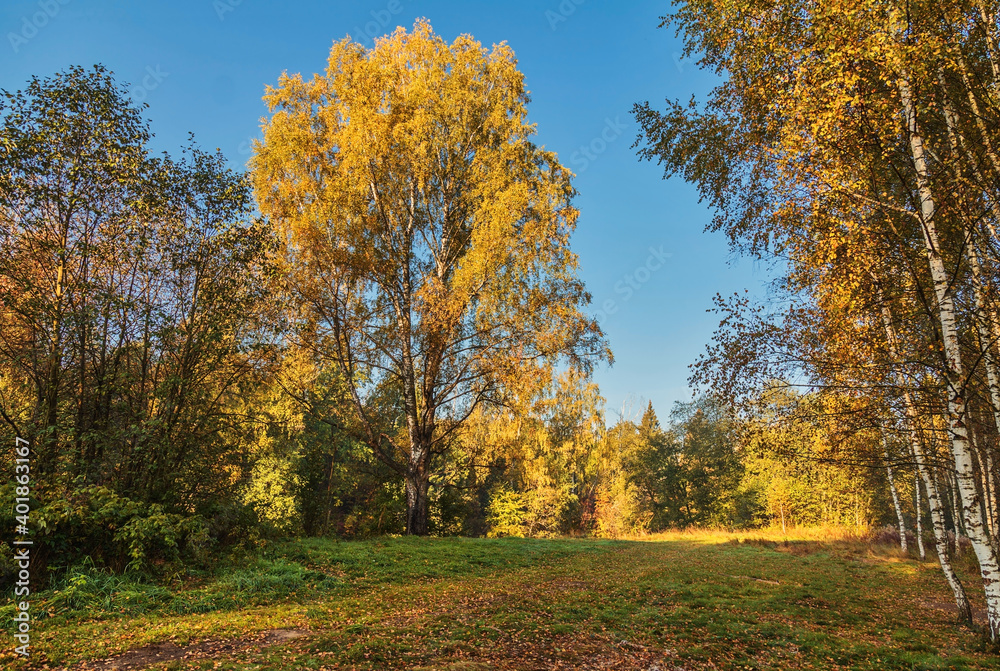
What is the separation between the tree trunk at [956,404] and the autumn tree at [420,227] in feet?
30.8

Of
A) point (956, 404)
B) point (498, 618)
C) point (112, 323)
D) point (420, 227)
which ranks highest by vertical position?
point (420, 227)

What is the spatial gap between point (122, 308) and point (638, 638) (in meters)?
10.0

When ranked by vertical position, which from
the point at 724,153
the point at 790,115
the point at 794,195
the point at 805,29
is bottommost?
the point at 794,195

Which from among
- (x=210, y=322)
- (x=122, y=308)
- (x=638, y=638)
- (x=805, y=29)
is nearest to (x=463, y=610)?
(x=638, y=638)

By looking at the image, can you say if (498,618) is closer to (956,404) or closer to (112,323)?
(956,404)

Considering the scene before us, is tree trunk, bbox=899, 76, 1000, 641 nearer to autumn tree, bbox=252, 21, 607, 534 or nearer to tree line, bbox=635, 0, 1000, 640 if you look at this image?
tree line, bbox=635, 0, 1000, 640

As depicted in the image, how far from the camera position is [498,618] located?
6.89m

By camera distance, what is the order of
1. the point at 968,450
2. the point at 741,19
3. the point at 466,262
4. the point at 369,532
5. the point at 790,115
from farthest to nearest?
the point at 369,532 → the point at 466,262 → the point at 741,19 → the point at 790,115 → the point at 968,450

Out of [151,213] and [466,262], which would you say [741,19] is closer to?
[466,262]

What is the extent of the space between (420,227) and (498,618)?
13716mm

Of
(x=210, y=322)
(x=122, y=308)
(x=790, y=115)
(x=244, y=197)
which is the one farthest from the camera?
(x=244, y=197)

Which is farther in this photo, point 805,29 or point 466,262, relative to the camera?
point 466,262

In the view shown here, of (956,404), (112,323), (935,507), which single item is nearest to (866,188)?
(956,404)

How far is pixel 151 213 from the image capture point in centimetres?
896
